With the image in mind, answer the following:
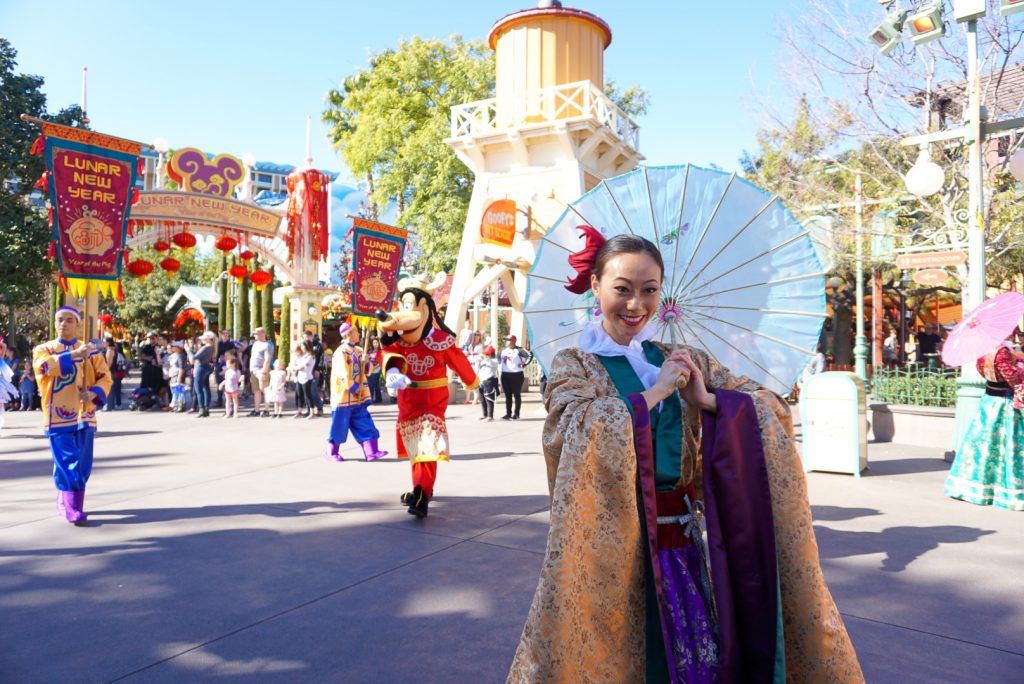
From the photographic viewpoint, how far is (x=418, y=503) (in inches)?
220

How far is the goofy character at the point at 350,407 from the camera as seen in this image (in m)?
8.58

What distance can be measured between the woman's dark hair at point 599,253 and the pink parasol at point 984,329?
4355 millimetres

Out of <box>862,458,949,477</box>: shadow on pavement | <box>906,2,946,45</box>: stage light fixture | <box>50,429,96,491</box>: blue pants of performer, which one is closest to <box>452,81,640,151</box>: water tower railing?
<box>906,2,946,45</box>: stage light fixture

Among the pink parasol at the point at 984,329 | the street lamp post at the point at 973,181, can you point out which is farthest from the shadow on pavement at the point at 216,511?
the street lamp post at the point at 973,181

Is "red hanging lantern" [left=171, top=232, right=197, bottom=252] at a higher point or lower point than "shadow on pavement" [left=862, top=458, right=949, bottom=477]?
higher

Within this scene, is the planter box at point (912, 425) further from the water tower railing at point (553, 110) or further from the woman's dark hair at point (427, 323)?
the water tower railing at point (553, 110)

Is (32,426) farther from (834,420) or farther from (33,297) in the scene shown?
(834,420)

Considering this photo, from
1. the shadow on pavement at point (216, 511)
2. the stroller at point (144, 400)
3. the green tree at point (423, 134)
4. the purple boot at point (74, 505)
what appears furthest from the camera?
the green tree at point (423, 134)

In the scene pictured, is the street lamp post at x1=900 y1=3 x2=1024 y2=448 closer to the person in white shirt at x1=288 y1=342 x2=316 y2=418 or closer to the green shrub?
the green shrub

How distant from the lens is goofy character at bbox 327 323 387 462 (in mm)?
8578

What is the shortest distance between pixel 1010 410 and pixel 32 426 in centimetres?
1512

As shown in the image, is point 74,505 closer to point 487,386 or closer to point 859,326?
point 487,386

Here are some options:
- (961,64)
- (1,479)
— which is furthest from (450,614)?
(961,64)

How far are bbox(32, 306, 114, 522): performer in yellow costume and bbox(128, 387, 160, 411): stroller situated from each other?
10.5 metres
